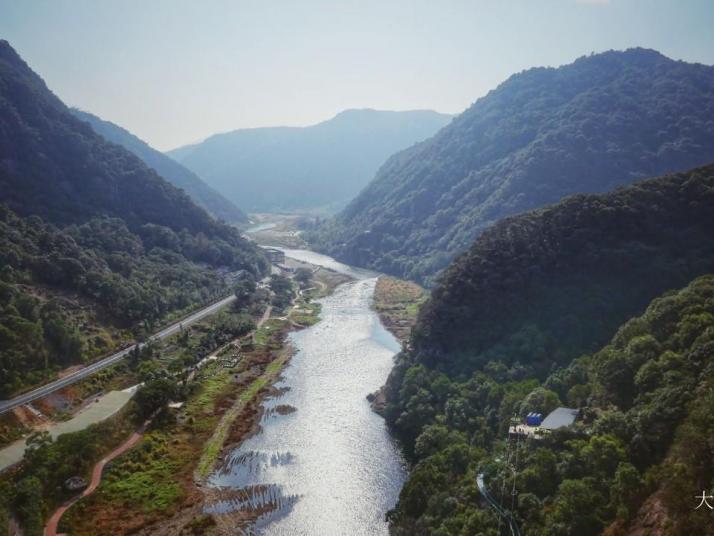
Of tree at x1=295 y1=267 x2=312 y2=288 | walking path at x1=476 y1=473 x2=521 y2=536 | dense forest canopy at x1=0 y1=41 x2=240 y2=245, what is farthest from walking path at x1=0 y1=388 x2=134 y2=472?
tree at x1=295 y1=267 x2=312 y2=288

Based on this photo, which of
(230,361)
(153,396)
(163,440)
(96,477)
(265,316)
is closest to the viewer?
(96,477)

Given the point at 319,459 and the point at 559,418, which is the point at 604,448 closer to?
the point at 559,418

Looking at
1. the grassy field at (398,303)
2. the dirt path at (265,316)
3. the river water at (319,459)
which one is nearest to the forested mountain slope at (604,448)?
the river water at (319,459)

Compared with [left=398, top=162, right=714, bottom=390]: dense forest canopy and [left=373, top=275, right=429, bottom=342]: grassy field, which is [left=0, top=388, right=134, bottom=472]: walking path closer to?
[left=398, top=162, right=714, bottom=390]: dense forest canopy

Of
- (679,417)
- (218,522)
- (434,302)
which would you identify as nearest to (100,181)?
(434,302)

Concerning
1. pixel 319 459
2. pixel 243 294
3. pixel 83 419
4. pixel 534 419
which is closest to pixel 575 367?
pixel 534 419

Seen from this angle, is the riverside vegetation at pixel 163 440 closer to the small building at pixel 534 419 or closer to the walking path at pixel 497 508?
the walking path at pixel 497 508

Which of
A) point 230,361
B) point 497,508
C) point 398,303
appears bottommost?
point 230,361
